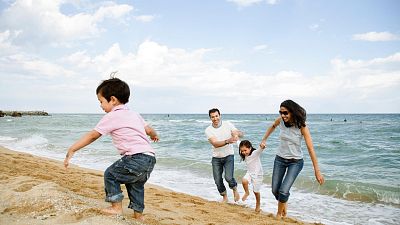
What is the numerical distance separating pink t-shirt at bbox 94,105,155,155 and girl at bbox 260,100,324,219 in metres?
2.35

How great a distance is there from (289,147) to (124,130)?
2733 mm

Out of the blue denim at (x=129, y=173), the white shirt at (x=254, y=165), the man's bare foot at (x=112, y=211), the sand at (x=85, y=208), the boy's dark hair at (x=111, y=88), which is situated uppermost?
the boy's dark hair at (x=111, y=88)

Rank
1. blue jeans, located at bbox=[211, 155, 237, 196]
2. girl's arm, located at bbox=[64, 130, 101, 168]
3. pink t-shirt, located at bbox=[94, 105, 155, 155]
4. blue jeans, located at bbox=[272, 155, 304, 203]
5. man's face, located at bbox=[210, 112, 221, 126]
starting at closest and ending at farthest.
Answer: girl's arm, located at bbox=[64, 130, 101, 168], pink t-shirt, located at bbox=[94, 105, 155, 155], blue jeans, located at bbox=[272, 155, 304, 203], man's face, located at bbox=[210, 112, 221, 126], blue jeans, located at bbox=[211, 155, 237, 196]

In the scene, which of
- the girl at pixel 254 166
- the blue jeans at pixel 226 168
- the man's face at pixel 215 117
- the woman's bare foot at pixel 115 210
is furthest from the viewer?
the blue jeans at pixel 226 168

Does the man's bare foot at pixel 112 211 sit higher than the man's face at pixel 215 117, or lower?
lower

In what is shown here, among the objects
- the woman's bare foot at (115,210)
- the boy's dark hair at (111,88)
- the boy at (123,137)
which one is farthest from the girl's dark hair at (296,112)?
the woman's bare foot at (115,210)

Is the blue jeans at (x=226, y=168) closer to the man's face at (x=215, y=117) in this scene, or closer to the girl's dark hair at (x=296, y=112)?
the man's face at (x=215, y=117)

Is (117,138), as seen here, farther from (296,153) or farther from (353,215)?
(353,215)

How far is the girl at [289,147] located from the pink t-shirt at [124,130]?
235cm

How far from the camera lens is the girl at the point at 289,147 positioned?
5016 millimetres

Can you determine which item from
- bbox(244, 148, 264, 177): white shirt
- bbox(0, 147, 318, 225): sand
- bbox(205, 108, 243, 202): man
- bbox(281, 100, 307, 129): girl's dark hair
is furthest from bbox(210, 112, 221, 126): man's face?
bbox(281, 100, 307, 129): girl's dark hair

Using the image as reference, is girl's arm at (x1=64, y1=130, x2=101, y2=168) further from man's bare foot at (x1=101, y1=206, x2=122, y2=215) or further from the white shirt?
the white shirt

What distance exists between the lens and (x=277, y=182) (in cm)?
546

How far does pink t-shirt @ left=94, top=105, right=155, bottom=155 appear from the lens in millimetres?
3402
